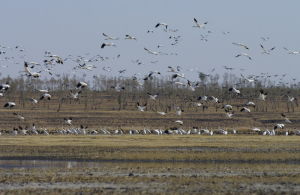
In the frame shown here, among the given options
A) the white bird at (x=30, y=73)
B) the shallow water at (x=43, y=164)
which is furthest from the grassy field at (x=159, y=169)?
the white bird at (x=30, y=73)

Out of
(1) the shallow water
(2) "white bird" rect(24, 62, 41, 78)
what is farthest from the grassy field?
(2) "white bird" rect(24, 62, 41, 78)

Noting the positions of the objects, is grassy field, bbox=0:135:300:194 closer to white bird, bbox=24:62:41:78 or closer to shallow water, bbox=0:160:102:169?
shallow water, bbox=0:160:102:169

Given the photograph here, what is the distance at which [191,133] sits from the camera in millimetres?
81188

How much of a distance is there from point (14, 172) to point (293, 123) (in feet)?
240

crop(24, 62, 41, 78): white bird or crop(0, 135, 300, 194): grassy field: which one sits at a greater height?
crop(24, 62, 41, 78): white bird

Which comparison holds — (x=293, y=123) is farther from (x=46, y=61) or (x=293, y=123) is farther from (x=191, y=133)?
(x=46, y=61)

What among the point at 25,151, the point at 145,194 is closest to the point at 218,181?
the point at 145,194

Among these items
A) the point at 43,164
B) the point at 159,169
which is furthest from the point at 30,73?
the point at 159,169

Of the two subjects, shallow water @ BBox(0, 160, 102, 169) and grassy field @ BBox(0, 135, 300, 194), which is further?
shallow water @ BBox(0, 160, 102, 169)

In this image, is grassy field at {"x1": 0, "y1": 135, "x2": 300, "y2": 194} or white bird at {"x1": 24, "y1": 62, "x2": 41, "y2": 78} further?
white bird at {"x1": 24, "y1": 62, "x2": 41, "y2": 78}

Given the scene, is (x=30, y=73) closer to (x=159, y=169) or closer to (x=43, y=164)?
(x=43, y=164)

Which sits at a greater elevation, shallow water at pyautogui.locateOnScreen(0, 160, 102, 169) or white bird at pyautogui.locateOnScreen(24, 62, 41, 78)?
white bird at pyautogui.locateOnScreen(24, 62, 41, 78)

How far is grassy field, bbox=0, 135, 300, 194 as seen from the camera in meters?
29.1

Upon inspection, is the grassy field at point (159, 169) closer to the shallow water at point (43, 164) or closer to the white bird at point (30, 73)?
the shallow water at point (43, 164)
